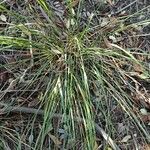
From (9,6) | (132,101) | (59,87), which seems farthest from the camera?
(9,6)

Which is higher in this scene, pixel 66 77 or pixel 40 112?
pixel 66 77

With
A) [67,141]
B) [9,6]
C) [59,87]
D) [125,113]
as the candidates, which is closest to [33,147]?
[67,141]

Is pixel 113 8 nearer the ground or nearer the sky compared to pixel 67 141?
nearer the sky

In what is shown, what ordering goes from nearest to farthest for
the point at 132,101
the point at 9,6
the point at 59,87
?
the point at 59,87, the point at 132,101, the point at 9,6

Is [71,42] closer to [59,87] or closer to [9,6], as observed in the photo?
[59,87]

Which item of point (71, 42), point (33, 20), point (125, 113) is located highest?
point (33, 20)

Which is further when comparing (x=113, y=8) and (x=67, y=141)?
(x=113, y=8)

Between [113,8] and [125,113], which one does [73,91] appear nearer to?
[125,113]
